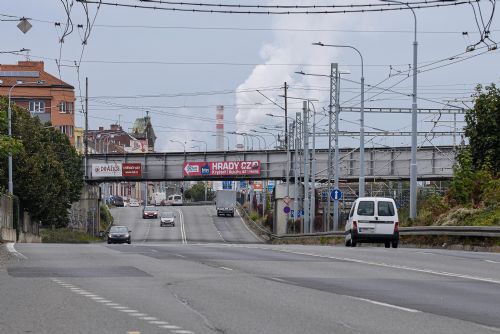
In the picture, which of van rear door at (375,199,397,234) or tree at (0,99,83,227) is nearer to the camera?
van rear door at (375,199,397,234)

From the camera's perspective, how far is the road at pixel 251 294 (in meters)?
12.8

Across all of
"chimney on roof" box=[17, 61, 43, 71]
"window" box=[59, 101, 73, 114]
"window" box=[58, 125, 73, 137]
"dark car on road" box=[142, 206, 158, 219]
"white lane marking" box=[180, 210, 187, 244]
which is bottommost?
"white lane marking" box=[180, 210, 187, 244]

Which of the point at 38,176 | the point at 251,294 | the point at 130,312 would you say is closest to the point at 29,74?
the point at 38,176

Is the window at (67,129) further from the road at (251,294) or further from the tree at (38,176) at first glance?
the road at (251,294)

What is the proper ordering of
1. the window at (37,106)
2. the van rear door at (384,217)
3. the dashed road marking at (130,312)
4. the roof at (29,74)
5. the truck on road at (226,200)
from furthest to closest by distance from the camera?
the truck on road at (226,200) < the window at (37,106) < the roof at (29,74) < the van rear door at (384,217) < the dashed road marking at (130,312)

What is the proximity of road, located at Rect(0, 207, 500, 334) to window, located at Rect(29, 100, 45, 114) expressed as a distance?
315ft

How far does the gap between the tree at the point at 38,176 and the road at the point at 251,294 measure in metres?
46.1

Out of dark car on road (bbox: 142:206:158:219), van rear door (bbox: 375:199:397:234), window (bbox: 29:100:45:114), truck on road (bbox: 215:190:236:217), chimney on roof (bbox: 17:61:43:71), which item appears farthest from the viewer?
dark car on road (bbox: 142:206:158:219)

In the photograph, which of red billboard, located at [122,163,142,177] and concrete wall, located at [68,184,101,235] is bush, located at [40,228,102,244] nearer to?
concrete wall, located at [68,184,101,235]

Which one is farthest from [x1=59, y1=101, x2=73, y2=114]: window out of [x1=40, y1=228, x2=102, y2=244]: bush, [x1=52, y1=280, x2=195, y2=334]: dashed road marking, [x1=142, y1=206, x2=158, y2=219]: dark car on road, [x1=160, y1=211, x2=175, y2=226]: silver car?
[x1=52, y1=280, x2=195, y2=334]: dashed road marking

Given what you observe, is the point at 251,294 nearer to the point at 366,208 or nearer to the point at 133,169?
the point at 366,208

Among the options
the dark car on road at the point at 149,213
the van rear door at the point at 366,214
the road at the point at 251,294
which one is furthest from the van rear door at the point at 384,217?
the dark car on road at the point at 149,213

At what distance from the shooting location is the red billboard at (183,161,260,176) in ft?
323

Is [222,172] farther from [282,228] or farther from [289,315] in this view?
[289,315]
